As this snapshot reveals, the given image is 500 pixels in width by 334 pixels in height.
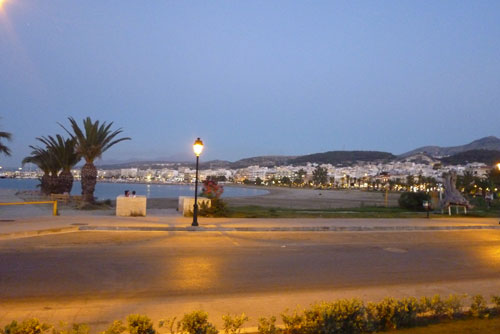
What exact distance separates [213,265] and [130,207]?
11499 mm

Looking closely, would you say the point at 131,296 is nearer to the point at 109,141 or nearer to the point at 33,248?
the point at 33,248

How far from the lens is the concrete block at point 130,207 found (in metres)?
20.9

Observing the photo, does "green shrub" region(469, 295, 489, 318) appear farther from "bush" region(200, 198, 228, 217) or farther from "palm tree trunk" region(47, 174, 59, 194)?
"palm tree trunk" region(47, 174, 59, 194)

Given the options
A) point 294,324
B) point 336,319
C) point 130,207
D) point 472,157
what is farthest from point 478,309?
point 472,157

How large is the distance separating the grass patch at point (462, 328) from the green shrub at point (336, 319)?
51 cm

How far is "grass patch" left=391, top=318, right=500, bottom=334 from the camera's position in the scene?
18.2 ft

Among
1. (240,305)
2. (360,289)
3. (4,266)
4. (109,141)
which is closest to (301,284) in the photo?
(360,289)

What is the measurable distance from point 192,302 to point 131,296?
3.69 feet

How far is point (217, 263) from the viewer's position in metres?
10.7

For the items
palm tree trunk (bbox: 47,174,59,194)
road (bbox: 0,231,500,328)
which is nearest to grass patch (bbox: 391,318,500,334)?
road (bbox: 0,231,500,328)

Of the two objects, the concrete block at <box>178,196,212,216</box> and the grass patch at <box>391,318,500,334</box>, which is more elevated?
the concrete block at <box>178,196,212,216</box>

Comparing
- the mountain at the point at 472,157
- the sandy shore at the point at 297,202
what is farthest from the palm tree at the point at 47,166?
the mountain at the point at 472,157

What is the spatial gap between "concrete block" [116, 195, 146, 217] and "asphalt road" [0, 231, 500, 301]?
5283mm

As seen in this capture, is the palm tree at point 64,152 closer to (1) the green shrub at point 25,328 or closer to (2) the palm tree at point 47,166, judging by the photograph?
(2) the palm tree at point 47,166
